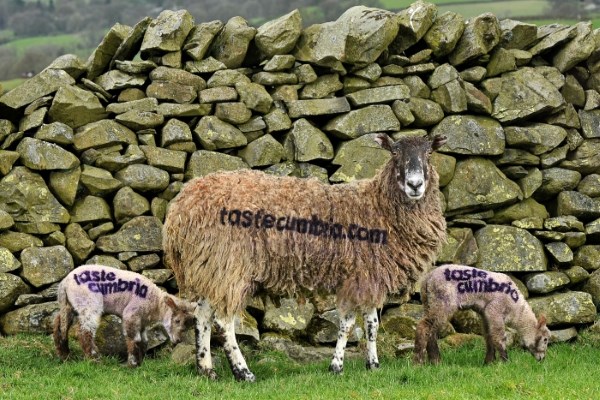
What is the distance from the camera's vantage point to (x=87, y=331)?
9.00m

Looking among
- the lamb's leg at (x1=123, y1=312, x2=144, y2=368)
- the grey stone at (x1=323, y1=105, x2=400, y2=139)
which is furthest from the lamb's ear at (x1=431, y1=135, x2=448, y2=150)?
the lamb's leg at (x1=123, y1=312, x2=144, y2=368)

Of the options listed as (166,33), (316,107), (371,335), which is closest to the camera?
(371,335)

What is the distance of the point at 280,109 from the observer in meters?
11.2

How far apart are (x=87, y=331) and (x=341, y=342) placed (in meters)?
2.90

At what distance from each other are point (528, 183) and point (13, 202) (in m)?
7.16

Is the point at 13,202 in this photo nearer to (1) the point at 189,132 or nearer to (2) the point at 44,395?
(1) the point at 189,132

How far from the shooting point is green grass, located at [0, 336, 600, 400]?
289 inches

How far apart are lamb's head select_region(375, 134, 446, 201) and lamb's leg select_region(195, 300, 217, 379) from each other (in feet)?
8.33

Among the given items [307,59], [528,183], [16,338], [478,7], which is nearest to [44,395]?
[16,338]

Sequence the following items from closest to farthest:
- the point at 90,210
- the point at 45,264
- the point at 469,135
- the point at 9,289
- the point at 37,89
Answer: the point at 9,289 → the point at 45,264 → the point at 90,210 → the point at 37,89 → the point at 469,135

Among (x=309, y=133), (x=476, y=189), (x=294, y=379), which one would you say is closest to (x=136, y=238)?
(x=309, y=133)

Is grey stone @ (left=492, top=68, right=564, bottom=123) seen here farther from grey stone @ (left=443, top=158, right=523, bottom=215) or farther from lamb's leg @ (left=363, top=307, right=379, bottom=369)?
lamb's leg @ (left=363, top=307, right=379, bottom=369)

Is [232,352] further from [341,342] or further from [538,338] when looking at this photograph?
[538,338]

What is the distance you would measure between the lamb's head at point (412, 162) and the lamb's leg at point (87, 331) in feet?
12.5
